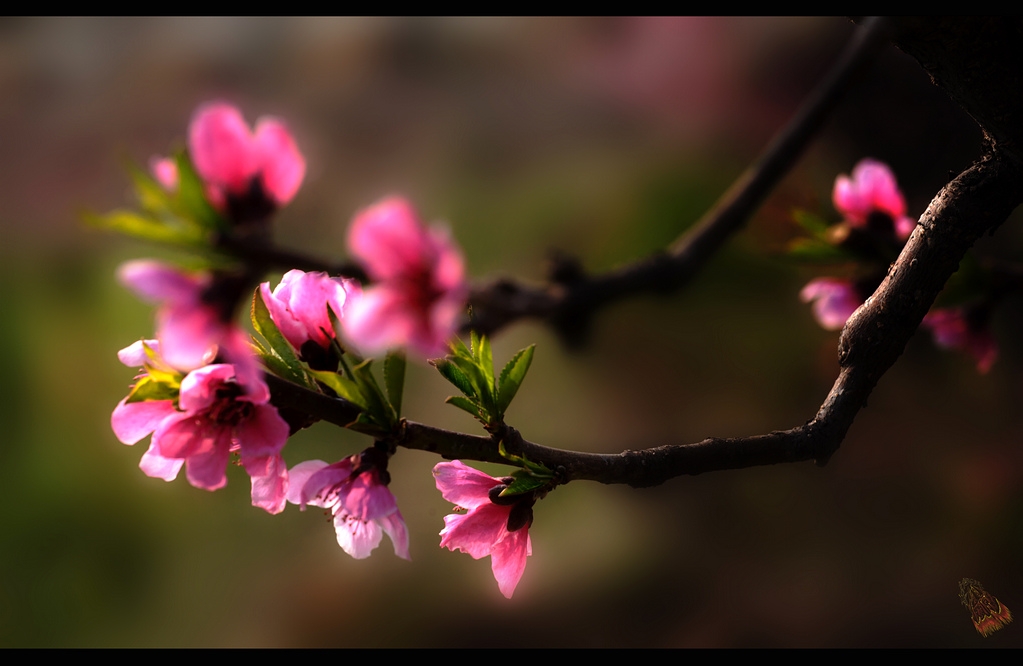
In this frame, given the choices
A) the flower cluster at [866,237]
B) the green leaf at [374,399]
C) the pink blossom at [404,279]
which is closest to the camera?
the pink blossom at [404,279]

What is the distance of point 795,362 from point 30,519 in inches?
52.0

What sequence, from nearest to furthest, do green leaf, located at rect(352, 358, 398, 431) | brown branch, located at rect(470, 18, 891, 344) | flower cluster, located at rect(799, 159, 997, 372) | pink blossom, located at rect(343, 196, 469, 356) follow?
pink blossom, located at rect(343, 196, 469, 356), green leaf, located at rect(352, 358, 398, 431), flower cluster, located at rect(799, 159, 997, 372), brown branch, located at rect(470, 18, 891, 344)

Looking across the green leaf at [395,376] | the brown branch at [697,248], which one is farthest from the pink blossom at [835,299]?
the green leaf at [395,376]

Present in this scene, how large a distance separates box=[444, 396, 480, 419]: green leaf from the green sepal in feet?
0.26

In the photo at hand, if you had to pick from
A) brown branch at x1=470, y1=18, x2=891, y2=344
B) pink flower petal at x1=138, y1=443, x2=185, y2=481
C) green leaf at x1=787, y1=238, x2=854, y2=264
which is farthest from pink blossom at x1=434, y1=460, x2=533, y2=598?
brown branch at x1=470, y1=18, x2=891, y2=344

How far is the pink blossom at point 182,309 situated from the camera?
19 centimetres

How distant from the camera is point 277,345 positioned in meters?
0.30

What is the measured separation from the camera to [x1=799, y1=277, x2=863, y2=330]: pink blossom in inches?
20.8

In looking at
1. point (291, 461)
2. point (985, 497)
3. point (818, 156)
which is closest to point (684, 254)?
point (818, 156)

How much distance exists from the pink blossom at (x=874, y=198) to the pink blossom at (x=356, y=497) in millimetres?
450

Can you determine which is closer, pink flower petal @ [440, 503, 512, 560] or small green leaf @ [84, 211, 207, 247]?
small green leaf @ [84, 211, 207, 247]

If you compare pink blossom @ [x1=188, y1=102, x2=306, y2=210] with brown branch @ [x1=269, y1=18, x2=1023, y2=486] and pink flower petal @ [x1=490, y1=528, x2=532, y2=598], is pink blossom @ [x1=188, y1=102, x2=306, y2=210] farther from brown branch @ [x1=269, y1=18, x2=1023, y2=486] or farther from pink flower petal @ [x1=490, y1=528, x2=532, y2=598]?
pink flower petal @ [x1=490, y1=528, x2=532, y2=598]

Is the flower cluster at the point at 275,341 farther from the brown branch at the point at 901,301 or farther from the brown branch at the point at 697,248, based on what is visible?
the brown branch at the point at 697,248

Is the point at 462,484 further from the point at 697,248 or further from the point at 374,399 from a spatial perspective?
the point at 697,248
